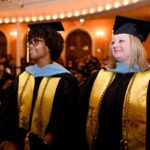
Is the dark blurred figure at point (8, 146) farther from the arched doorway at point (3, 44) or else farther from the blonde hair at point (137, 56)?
the arched doorway at point (3, 44)

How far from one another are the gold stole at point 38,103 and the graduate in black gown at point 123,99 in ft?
1.29

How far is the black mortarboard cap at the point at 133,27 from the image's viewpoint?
2953 millimetres

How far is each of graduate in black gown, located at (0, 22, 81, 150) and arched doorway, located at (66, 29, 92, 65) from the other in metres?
15.2

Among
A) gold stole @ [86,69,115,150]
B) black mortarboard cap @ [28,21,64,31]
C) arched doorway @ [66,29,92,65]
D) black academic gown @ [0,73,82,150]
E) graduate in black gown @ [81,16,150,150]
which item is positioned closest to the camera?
graduate in black gown @ [81,16,150,150]

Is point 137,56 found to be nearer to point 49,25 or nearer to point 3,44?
point 49,25

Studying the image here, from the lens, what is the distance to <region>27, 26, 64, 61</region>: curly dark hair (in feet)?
10.6

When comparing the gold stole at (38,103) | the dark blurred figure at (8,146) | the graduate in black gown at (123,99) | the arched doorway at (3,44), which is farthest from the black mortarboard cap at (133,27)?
the arched doorway at (3,44)

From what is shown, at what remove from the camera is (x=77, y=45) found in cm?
1878

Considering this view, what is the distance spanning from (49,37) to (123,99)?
3.07 feet

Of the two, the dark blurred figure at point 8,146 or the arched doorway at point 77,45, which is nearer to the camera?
the dark blurred figure at point 8,146

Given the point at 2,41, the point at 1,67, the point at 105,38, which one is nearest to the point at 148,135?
the point at 1,67

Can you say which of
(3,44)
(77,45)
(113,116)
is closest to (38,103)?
(113,116)

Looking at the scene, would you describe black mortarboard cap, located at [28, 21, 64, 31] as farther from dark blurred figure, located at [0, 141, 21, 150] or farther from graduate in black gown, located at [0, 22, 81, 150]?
dark blurred figure, located at [0, 141, 21, 150]

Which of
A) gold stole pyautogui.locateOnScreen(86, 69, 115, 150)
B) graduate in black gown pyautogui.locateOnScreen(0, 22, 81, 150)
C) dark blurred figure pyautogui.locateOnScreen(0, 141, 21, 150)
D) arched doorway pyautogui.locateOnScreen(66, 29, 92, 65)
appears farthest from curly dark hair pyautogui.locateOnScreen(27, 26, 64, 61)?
arched doorway pyautogui.locateOnScreen(66, 29, 92, 65)
